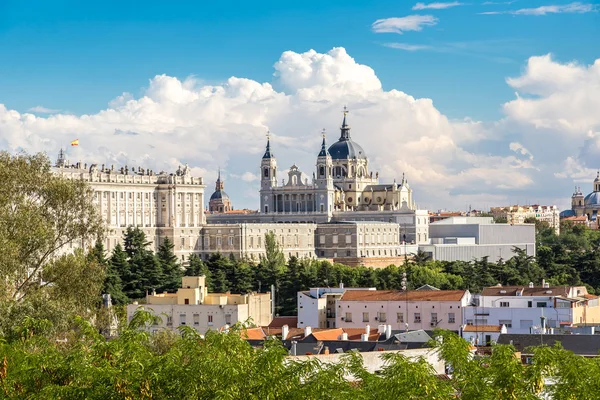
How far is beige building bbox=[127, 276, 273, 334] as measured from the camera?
7044cm

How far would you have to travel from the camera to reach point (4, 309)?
37531mm

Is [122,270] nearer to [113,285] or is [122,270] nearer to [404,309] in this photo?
[113,285]

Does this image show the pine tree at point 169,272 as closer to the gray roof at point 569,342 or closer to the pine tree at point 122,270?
the pine tree at point 122,270

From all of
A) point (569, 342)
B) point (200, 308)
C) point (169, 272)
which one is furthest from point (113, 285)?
point (569, 342)

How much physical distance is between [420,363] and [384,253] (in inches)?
5171

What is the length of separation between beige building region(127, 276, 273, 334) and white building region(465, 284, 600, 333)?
10607 millimetres

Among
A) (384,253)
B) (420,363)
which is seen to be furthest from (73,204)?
(384,253)

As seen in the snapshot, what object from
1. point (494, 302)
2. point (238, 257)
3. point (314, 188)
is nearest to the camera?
point (494, 302)

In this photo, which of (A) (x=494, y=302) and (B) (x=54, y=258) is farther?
(A) (x=494, y=302)

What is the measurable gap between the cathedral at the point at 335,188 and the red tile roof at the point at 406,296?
9798 cm

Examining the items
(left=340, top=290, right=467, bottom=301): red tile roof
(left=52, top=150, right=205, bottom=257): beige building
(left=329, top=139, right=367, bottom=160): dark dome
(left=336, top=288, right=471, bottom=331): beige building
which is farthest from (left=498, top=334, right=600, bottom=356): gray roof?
(left=329, top=139, right=367, bottom=160): dark dome

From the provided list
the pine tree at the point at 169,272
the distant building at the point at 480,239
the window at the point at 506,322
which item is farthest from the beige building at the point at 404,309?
the distant building at the point at 480,239

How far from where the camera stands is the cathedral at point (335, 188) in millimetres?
174125

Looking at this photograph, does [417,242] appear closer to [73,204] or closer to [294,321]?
[294,321]
